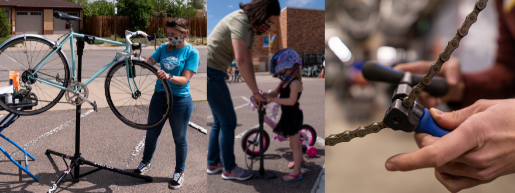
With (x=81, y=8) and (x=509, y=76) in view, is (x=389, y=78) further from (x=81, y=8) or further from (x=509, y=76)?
(x=81, y=8)

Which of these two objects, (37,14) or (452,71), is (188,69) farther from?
(452,71)

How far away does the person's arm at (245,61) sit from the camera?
997 millimetres

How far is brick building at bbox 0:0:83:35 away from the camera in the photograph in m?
2.05

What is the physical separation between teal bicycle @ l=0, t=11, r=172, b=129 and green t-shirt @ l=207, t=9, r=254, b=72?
100cm

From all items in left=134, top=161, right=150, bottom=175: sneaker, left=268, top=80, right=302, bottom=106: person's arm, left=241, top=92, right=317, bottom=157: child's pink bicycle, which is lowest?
left=134, top=161, right=150, bottom=175: sneaker

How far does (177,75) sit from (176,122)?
0.33 metres

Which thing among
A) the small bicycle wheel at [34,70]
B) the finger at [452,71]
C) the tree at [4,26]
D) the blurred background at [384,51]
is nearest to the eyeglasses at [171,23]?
the small bicycle wheel at [34,70]

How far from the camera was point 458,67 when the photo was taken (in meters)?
1.14

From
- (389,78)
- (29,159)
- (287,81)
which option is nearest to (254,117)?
(287,81)

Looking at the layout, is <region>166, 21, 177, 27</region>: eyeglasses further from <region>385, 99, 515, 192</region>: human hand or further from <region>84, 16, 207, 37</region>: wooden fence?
<region>385, 99, 515, 192</region>: human hand

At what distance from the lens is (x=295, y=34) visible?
973mm

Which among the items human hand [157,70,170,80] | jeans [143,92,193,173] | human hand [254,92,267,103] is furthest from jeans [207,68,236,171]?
jeans [143,92,193,173]

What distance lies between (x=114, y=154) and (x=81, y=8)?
1141mm

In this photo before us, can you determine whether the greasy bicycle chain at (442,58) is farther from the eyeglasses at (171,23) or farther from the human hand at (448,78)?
the eyeglasses at (171,23)
